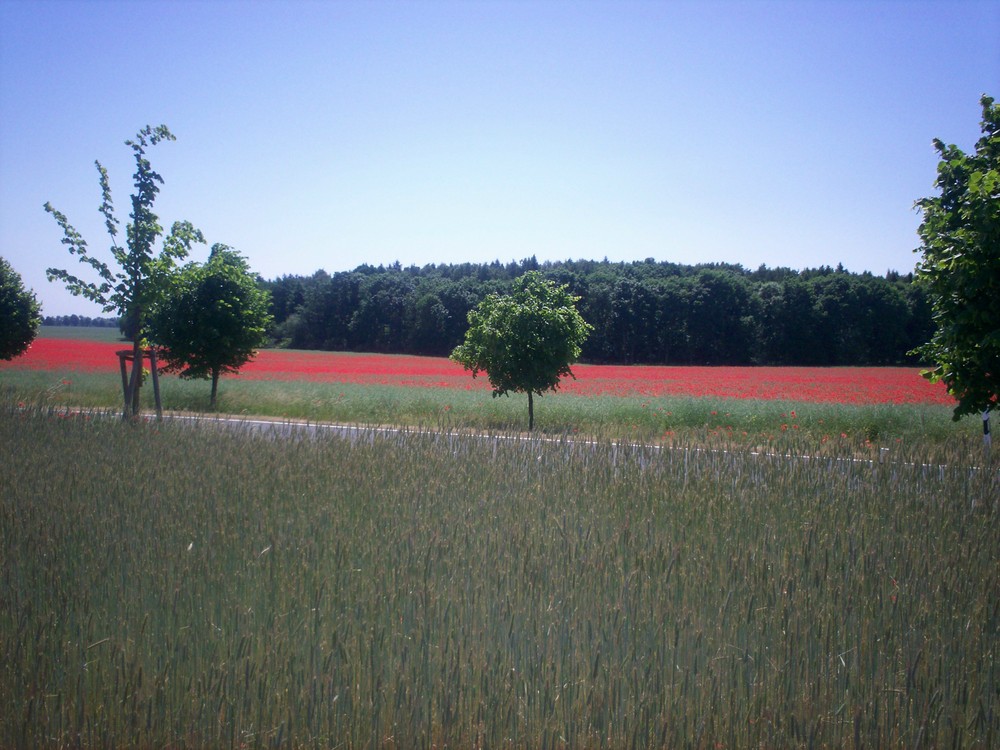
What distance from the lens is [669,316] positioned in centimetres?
6619

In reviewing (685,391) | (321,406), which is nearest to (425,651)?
(321,406)

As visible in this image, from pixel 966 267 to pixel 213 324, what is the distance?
2228cm

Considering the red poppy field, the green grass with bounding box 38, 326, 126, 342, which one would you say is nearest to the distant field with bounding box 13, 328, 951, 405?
the red poppy field

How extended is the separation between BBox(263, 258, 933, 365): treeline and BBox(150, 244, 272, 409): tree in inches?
1387

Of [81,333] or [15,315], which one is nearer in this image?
Result: [15,315]

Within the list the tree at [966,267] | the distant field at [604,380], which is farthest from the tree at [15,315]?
the tree at [966,267]

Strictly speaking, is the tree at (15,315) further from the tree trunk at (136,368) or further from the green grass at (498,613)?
the green grass at (498,613)

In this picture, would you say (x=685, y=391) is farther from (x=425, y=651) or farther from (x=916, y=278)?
(x=425, y=651)

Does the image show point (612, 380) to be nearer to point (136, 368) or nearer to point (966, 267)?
point (136, 368)

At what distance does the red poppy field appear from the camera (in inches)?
1148

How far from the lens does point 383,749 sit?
3227 mm

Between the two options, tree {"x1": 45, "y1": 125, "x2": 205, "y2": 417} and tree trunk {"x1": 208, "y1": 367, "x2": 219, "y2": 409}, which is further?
tree trunk {"x1": 208, "y1": 367, "x2": 219, "y2": 409}

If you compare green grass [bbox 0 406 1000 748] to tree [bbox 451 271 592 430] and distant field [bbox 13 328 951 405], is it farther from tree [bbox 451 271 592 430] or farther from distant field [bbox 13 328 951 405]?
distant field [bbox 13 328 951 405]

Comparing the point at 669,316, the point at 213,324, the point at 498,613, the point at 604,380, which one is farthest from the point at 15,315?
the point at 669,316
